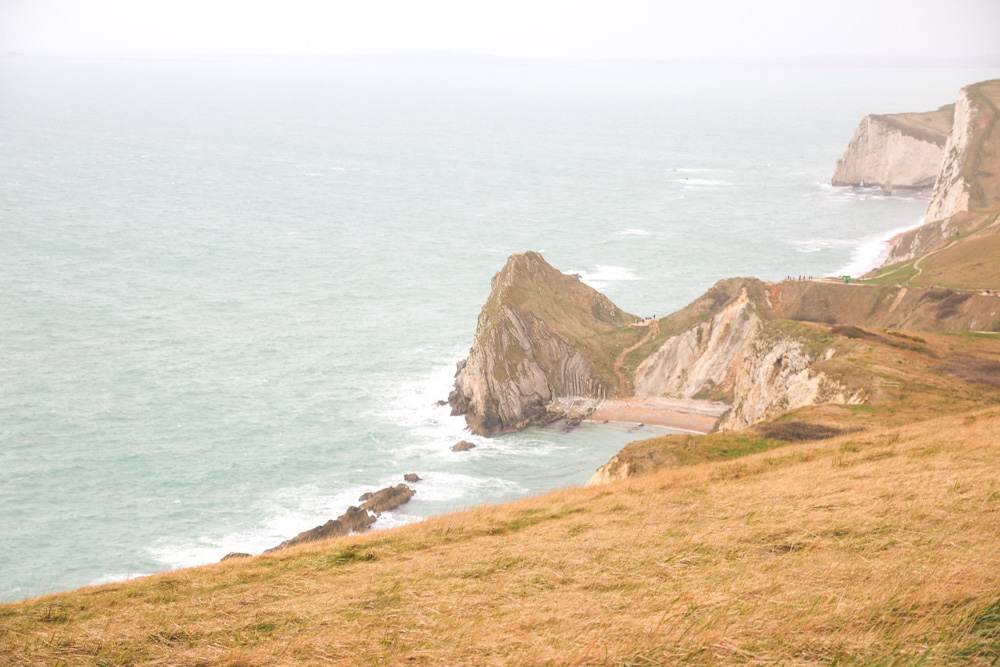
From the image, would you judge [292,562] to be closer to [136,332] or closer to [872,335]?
[872,335]

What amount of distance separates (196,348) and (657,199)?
121 metres

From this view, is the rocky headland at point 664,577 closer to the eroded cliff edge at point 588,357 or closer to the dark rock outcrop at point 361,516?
the dark rock outcrop at point 361,516

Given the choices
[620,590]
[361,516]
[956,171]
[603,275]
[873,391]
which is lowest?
[361,516]

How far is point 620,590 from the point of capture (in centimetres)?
1588

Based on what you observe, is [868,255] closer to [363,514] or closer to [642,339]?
[642,339]

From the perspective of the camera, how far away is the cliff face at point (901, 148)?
178 meters

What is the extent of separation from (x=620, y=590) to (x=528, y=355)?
6317cm

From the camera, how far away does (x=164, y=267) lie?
12650 cm

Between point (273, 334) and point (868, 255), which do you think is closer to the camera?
point (273, 334)

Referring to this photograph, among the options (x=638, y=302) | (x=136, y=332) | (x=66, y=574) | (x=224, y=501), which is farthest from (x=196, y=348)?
(x=638, y=302)

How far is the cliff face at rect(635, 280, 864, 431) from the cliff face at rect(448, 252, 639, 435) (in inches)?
203

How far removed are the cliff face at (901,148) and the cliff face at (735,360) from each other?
11895 centimetres

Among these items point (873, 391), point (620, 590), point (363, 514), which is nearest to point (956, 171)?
→ point (873, 391)

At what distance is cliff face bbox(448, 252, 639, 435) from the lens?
76.7 meters
